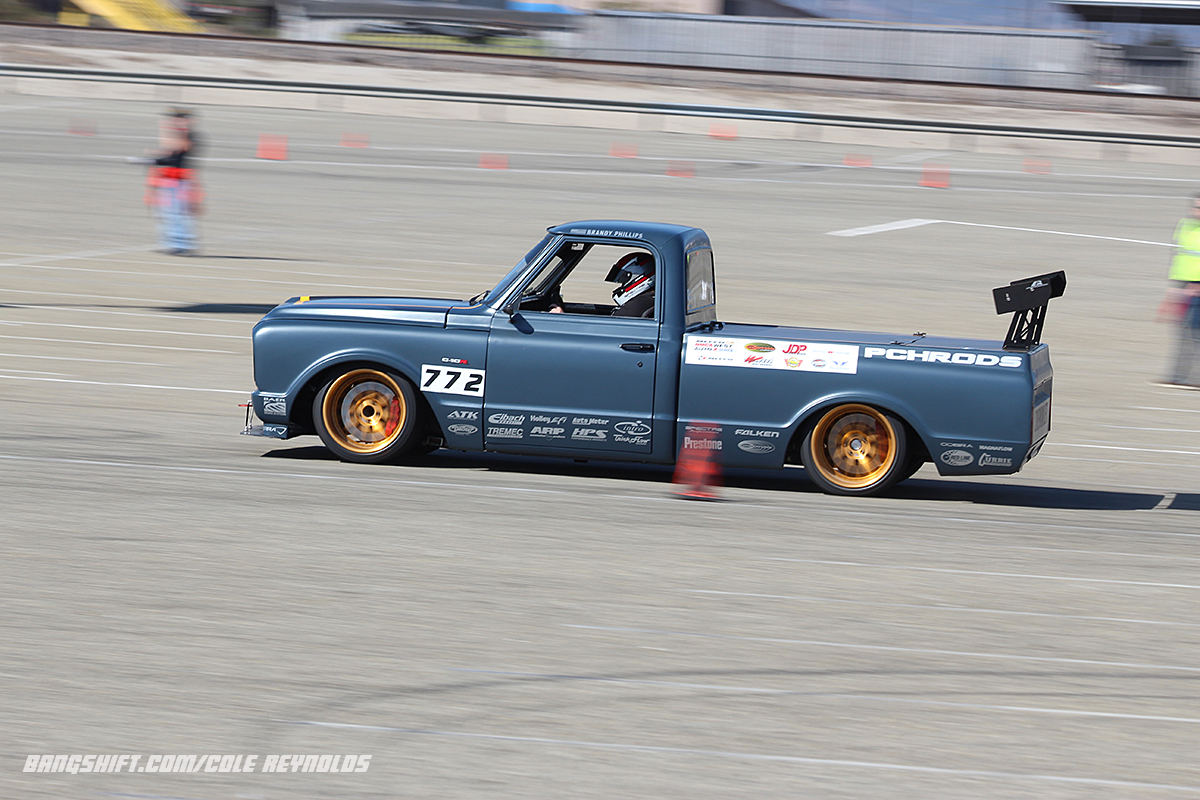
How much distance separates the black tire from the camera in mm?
9672

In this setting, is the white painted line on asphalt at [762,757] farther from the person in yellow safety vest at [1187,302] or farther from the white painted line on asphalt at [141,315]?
the white painted line on asphalt at [141,315]

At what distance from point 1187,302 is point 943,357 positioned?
646 cm

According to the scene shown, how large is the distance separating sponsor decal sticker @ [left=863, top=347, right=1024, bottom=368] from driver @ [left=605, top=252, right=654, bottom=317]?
58.2 inches

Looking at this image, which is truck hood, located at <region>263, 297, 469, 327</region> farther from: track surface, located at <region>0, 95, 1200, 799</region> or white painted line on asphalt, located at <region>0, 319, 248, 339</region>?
white painted line on asphalt, located at <region>0, 319, 248, 339</region>

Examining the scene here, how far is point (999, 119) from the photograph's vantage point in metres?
39.4

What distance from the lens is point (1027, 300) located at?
915 centimetres

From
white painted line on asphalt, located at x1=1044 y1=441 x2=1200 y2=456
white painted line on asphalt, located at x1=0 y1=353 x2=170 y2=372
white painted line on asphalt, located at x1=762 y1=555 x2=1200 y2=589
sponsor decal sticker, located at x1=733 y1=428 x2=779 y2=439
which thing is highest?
sponsor decal sticker, located at x1=733 y1=428 x2=779 y2=439

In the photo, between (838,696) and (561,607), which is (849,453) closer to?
(561,607)

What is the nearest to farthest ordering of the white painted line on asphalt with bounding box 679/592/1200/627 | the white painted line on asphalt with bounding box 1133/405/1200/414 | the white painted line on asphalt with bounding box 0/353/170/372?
1. the white painted line on asphalt with bounding box 679/592/1200/627
2. the white painted line on asphalt with bounding box 1133/405/1200/414
3. the white painted line on asphalt with bounding box 0/353/170/372

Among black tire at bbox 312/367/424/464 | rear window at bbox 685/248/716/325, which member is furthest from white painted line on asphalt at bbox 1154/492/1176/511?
black tire at bbox 312/367/424/464

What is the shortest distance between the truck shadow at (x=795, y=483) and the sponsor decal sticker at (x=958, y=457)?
55 centimetres

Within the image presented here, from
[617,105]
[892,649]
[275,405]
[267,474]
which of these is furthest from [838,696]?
[617,105]

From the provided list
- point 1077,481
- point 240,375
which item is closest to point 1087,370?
point 1077,481

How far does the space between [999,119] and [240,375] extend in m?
30.5
